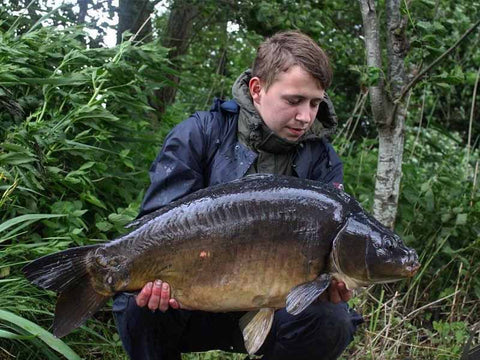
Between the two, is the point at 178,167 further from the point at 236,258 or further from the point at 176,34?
the point at 176,34

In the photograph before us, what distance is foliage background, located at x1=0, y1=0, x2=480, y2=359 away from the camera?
3.13 metres

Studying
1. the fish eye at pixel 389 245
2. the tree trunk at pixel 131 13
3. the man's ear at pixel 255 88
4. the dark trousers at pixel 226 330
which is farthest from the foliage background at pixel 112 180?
the fish eye at pixel 389 245

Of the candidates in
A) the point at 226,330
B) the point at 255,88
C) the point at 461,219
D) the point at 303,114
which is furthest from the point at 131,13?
the point at 226,330

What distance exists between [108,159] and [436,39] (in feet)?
5.37

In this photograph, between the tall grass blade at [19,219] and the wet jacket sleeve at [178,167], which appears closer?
the wet jacket sleeve at [178,167]

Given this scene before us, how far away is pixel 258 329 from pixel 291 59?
934mm

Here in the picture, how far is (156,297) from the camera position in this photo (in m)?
2.34

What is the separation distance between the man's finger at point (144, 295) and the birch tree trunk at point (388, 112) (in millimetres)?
1910

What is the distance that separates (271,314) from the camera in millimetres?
2414

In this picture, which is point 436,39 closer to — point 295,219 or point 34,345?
point 295,219

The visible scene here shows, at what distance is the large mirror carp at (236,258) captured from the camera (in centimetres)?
229

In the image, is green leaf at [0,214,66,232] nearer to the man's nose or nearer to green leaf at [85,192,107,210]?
green leaf at [85,192,107,210]

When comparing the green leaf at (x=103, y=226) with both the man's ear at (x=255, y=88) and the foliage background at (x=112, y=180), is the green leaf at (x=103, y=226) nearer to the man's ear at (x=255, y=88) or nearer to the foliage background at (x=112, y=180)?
the foliage background at (x=112, y=180)

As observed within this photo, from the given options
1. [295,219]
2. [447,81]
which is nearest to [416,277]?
[447,81]
